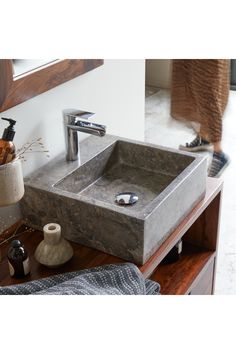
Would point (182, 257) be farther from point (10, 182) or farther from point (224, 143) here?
point (224, 143)

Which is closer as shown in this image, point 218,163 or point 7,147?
point 7,147

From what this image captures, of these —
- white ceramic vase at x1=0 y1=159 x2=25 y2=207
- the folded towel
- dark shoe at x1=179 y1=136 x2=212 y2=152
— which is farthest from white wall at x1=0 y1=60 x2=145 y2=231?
dark shoe at x1=179 y1=136 x2=212 y2=152

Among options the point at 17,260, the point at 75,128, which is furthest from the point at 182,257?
the point at 17,260

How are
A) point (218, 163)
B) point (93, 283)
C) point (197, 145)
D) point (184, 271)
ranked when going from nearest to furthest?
point (93, 283)
point (184, 271)
point (218, 163)
point (197, 145)

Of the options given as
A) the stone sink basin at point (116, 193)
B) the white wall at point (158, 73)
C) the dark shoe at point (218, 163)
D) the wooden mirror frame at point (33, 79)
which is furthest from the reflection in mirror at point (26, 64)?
the white wall at point (158, 73)

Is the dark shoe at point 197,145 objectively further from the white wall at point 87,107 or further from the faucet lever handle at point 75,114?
the faucet lever handle at point 75,114

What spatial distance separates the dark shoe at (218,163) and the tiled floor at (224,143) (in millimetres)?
38

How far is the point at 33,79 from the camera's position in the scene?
125 cm

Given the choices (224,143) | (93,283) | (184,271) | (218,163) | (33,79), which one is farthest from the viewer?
(224,143)

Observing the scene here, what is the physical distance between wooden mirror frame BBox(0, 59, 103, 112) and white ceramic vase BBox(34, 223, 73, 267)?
0.32 metres

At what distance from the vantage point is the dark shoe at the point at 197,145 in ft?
10.4

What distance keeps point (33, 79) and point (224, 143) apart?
2294 mm

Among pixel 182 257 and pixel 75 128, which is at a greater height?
pixel 75 128
